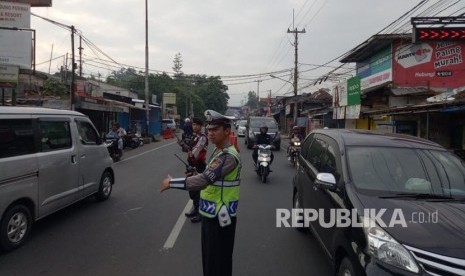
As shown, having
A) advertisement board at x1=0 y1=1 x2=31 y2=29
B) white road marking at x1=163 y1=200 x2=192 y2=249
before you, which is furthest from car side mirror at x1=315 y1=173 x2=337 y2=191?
advertisement board at x1=0 y1=1 x2=31 y2=29

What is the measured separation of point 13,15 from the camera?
54.1 ft

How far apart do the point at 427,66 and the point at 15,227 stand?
67.1ft

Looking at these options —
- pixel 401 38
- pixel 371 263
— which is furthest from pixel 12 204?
pixel 401 38

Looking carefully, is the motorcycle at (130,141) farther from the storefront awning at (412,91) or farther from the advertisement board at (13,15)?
the storefront awning at (412,91)

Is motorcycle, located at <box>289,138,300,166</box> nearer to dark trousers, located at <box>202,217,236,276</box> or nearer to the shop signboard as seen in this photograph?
the shop signboard

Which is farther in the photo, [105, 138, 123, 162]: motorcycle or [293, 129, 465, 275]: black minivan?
[105, 138, 123, 162]: motorcycle

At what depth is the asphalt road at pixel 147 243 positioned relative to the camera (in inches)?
183

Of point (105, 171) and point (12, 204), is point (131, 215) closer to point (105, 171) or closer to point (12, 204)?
point (105, 171)

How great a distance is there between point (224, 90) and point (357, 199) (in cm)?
9145

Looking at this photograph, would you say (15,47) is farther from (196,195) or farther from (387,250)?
(387,250)

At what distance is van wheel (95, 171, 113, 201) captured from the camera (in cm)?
807

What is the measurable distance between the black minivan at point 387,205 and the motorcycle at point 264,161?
5603 mm

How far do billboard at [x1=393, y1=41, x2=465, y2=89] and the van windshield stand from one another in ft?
57.5

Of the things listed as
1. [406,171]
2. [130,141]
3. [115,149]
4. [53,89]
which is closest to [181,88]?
[53,89]
